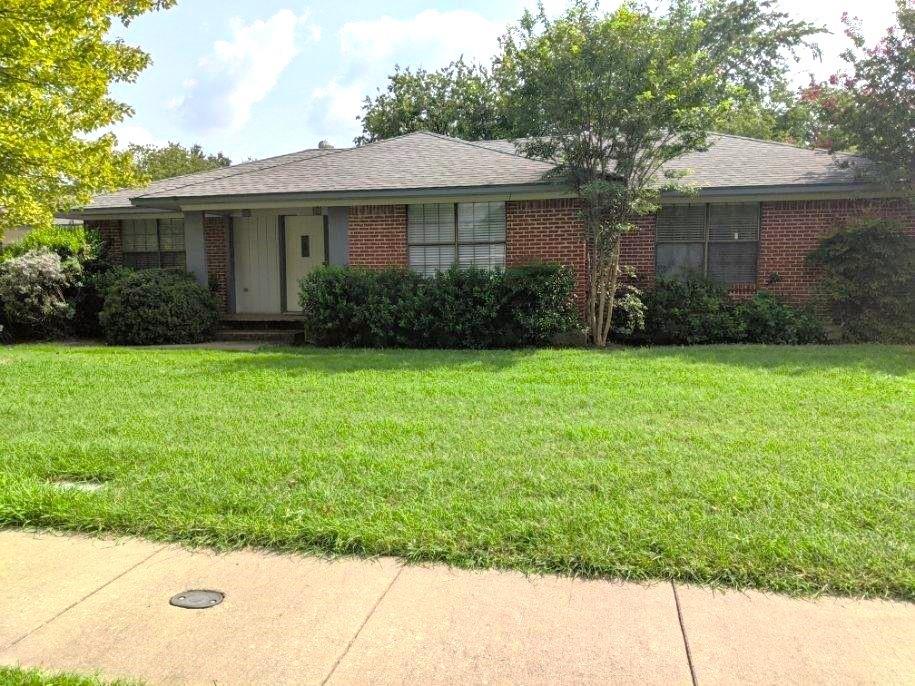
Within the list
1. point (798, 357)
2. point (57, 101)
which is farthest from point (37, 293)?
point (798, 357)

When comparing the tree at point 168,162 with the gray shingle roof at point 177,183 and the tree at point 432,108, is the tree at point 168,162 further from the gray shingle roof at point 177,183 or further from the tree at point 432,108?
the gray shingle roof at point 177,183

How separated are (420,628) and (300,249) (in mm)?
12613

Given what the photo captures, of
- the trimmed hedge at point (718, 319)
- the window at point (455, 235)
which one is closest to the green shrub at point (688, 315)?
the trimmed hedge at point (718, 319)

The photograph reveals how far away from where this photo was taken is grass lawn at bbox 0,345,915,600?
3438 mm

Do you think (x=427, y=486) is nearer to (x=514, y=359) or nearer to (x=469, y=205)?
(x=514, y=359)

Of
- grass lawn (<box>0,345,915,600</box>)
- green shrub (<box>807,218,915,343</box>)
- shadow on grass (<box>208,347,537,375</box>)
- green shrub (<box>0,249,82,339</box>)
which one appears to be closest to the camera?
grass lawn (<box>0,345,915,600</box>)

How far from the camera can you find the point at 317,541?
363 cm

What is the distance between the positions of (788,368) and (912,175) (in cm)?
523

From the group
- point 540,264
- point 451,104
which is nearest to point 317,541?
point 540,264

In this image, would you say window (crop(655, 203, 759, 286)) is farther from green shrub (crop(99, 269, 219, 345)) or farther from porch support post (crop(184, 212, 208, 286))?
porch support post (crop(184, 212, 208, 286))

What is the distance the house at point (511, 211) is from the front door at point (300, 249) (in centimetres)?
30

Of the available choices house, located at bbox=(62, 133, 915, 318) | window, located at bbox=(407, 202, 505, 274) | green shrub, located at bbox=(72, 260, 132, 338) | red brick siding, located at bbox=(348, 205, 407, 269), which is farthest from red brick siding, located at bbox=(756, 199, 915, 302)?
green shrub, located at bbox=(72, 260, 132, 338)

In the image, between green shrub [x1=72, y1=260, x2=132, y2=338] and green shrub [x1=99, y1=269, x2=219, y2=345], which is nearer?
green shrub [x1=99, y1=269, x2=219, y2=345]

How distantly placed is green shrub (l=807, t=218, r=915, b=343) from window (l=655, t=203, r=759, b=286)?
131 centimetres
